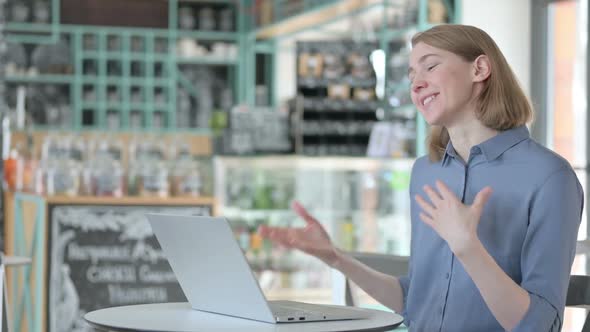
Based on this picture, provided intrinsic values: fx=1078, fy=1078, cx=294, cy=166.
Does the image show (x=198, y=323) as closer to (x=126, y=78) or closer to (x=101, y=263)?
(x=101, y=263)

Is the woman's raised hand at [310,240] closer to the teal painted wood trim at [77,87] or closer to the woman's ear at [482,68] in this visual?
the woman's ear at [482,68]

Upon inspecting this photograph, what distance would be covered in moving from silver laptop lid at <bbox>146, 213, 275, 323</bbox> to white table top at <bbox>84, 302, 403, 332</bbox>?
0.03m

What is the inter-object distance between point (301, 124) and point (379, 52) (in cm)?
97

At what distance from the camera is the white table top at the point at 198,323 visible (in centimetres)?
183

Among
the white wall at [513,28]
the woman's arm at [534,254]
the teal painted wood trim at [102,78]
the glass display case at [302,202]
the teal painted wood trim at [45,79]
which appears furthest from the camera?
the teal painted wood trim at [102,78]

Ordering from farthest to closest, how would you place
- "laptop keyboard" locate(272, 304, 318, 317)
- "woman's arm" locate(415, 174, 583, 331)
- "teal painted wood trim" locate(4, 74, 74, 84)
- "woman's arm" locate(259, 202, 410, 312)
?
1. "teal painted wood trim" locate(4, 74, 74, 84)
2. "woman's arm" locate(259, 202, 410, 312)
3. "laptop keyboard" locate(272, 304, 318, 317)
4. "woman's arm" locate(415, 174, 583, 331)

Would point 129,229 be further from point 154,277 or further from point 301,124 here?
point 301,124

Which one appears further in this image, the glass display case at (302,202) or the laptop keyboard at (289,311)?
the glass display case at (302,202)

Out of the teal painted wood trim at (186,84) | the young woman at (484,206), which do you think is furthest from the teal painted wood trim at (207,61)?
the young woman at (484,206)

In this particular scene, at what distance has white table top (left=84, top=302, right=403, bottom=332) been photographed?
1.83m

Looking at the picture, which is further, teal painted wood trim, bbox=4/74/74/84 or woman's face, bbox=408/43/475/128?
teal painted wood trim, bbox=4/74/74/84

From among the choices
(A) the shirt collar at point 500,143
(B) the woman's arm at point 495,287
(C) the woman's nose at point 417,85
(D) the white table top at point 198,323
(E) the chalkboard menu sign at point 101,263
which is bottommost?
(E) the chalkboard menu sign at point 101,263

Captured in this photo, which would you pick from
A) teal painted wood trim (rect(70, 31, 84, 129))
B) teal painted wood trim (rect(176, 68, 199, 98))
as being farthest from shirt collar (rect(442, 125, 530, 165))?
teal painted wood trim (rect(176, 68, 199, 98))

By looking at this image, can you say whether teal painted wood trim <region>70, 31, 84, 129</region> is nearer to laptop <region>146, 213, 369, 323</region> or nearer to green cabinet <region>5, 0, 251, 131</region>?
green cabinet <region>5, 0, 251, 131</region>
